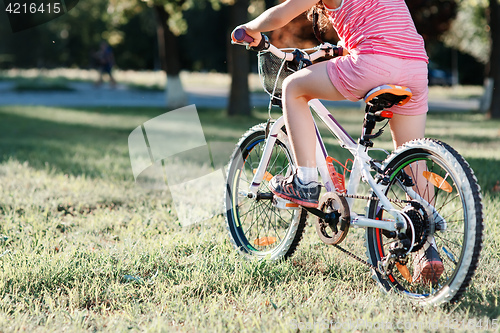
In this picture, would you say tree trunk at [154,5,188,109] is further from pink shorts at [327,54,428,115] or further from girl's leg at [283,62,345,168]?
pink shorts at [327,54,428,115]

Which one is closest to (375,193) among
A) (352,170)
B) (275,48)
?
(352,170)

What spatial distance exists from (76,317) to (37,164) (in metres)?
4.57

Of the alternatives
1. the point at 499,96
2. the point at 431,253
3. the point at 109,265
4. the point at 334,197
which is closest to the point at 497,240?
the point at 431,253

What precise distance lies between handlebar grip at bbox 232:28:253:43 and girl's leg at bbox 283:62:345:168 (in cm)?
33

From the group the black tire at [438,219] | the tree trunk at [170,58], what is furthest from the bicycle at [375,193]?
the tree trunk at [170,58]

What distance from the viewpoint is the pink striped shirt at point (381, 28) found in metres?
2.87

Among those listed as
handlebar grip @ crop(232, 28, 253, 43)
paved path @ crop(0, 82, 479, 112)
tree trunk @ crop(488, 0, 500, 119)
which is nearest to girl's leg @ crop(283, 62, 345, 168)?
handlebar grip @ crop(232, 28, 253, 43)

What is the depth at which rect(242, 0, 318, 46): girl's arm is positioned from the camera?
2.96 m

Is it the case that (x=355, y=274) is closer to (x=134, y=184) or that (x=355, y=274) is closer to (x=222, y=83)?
(x=134, y=184)

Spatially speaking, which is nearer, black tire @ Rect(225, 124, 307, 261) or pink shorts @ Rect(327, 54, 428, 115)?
pink shorts @ Rect(327, 54, 428, 115)

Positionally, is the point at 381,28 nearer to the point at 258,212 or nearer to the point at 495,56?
the point at 258,212

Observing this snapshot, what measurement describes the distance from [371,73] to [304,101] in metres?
0.46

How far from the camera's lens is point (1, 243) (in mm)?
3910

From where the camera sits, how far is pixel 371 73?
2.86m
